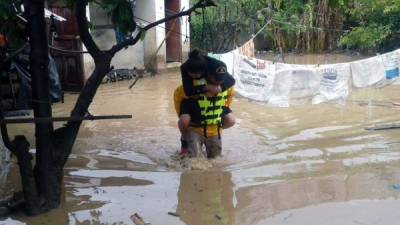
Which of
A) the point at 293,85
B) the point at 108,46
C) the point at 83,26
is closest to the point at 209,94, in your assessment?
the point at 83,26

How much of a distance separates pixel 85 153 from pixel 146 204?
91.2 inches

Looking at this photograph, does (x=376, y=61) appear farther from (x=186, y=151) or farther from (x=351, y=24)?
(x=351, y=24)

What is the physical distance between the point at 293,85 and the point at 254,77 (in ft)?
2.71

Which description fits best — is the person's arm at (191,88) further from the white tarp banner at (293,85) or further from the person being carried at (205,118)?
the white tarp banner at (293,85)

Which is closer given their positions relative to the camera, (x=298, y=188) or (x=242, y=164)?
(x=298, y=188)

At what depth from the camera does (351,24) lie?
67.6ft

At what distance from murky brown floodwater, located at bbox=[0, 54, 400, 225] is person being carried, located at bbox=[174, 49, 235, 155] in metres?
0.84

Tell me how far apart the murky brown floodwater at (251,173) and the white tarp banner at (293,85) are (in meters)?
0.27

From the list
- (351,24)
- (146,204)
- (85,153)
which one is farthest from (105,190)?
(351,24)

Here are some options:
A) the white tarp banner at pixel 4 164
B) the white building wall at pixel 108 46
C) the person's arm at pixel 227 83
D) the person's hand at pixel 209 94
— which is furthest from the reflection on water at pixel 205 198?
the white building wall at pixel 108 46

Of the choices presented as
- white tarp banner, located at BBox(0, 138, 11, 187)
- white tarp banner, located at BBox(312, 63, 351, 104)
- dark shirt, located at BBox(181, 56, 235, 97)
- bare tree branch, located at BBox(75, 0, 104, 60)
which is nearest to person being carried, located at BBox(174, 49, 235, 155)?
dark shirt, located at BBox(181, 56, 235, 97)

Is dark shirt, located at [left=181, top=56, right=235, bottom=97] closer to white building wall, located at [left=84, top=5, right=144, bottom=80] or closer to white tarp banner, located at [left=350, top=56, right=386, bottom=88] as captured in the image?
white tarp banner, located at [left=350, top=56, right=386, bottom=88]

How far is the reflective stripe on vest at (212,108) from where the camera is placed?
259 inches

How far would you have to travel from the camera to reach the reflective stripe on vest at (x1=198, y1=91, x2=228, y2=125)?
6.59m
